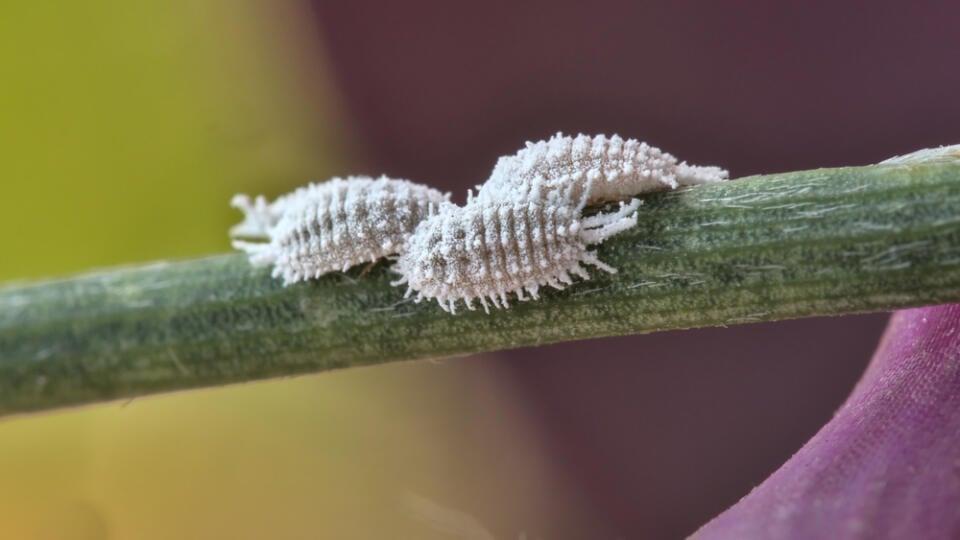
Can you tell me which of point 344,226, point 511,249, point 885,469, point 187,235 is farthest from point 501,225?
point 187,235

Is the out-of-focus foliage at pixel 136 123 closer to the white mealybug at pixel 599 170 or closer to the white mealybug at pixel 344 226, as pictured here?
the white mealybug at pixel 344 226

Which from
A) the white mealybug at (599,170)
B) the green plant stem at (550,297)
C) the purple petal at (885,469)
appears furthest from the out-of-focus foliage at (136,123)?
the purple petal at (885,469)

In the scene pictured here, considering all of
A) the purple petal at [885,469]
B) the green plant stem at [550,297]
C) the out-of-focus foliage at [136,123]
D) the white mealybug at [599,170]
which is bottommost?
the purple petal at [885,469]

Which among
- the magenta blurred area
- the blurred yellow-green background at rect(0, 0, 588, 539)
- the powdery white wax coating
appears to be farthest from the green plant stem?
the blurred yellow-green background at rect(0, 0, 588, 539)

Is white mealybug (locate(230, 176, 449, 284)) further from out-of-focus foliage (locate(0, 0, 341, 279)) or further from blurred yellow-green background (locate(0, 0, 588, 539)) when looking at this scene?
out-of-focus foliage (locate(0, 0, 341, 279))

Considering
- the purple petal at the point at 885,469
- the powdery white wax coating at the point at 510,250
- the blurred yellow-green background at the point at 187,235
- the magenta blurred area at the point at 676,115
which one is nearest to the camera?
the purple petal at the point at 885,469

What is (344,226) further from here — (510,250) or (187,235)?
(187,235)

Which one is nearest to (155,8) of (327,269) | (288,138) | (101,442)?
(288,138)

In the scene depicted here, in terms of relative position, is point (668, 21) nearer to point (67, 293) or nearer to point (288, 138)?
point (288, 138)
